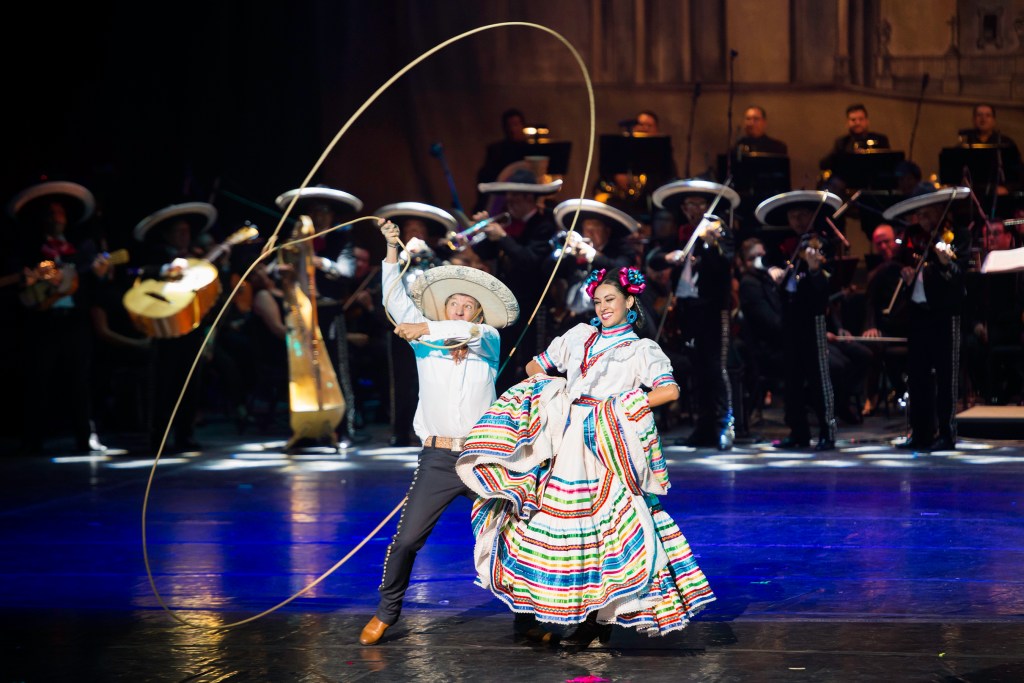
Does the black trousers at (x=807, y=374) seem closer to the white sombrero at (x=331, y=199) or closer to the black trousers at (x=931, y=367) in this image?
the black trousers at (x=931, y=367)

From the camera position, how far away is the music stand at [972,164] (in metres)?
12.3

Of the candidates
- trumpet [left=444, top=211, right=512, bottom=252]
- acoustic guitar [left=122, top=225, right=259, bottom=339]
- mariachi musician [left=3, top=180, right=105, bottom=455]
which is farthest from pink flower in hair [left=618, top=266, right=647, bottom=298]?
mariachi musician [left=3, top=180, right=105, bottom=455]

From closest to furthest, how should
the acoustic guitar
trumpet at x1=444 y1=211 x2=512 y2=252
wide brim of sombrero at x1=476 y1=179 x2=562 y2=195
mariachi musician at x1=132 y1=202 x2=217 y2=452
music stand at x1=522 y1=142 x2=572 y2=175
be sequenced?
trumpet at x1=444 y1=211 x2=512 y2=252, wide brim of sombrero at x1=476 y1=179 x2=562 y2=195, the acoustic guitar, mariachi musician at x1=132 y1=202 x2=217 y2=452, music stand at x1=522 y1=142 x2=572 y2=175

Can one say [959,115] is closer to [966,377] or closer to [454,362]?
[966,377]

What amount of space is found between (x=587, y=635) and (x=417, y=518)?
2.61 ft

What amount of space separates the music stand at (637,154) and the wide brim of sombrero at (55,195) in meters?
4.82

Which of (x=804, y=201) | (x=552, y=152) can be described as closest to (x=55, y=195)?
(x=552, y=152)

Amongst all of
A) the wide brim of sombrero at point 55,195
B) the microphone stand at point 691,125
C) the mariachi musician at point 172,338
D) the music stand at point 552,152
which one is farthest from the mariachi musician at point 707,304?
the wide brim of sombrero at point 55,195

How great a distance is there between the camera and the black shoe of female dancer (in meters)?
5.11

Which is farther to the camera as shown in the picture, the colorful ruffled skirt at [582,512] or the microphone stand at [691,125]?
the microphone stand at [691,125]

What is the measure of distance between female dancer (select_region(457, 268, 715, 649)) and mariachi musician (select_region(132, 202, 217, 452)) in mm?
6236

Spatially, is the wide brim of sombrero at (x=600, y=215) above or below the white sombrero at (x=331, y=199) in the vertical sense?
below

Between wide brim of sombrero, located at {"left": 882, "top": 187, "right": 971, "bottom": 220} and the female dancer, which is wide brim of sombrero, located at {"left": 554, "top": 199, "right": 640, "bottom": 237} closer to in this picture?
wide brim of sombrero, located at {"left": 882, "top": 187, "right": 971, "bottom": 220}

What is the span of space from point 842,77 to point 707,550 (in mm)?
9462
